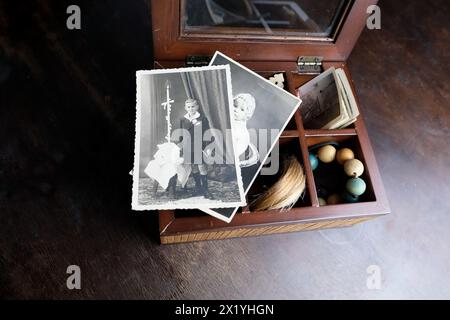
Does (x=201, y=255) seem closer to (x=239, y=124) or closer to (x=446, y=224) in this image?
(x=239, y=124)

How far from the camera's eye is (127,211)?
0.81 metres

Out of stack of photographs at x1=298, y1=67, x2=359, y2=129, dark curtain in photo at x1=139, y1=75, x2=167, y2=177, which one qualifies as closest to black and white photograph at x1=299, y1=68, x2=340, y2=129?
stack of photographs at x1=298, y1=67, x2=359, y2=129

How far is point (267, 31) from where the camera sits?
747 mm

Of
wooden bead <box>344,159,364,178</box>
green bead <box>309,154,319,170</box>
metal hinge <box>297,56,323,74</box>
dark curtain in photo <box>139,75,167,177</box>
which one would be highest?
metal hinge <box>297,56,323,74</box>

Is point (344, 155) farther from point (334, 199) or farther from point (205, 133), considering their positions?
point (205, 133)

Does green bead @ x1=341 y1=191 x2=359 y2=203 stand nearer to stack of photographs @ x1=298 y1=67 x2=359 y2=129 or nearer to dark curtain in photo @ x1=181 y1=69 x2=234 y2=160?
stack of photographs @ x1=298 y1=67 x2=359 y2=129

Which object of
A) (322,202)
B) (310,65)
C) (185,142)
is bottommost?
(322,202)

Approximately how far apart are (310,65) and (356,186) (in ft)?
0.75

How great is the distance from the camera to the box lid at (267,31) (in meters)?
0.70

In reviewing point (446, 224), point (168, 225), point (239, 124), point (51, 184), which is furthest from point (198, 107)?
point (446, 224)

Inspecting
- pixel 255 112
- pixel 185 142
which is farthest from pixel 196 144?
pixel 255 112

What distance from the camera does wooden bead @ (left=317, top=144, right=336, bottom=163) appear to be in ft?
2.58

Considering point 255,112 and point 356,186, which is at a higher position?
point 255,112

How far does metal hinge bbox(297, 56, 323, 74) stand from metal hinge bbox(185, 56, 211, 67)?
0.16 m
